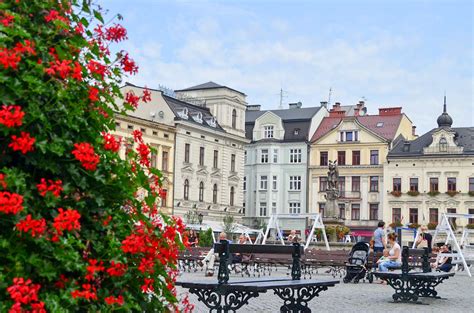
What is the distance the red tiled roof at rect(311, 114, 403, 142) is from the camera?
66562 mm

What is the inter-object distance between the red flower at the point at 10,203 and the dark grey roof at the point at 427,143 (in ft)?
201

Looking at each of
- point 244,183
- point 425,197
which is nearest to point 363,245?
point 425,197

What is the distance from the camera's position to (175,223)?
16.3 feet

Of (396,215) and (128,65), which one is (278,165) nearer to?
(396,215)

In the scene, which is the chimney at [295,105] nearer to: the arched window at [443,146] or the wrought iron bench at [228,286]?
the arched window at [443,146]

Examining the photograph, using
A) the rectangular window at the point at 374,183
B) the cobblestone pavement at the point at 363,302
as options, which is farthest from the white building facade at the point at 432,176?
the cobblestone pavement at the point at 363,302

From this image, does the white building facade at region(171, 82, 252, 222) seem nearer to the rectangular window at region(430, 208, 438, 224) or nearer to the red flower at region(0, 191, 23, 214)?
the rectangular window at region(430, 208, 438, 224)

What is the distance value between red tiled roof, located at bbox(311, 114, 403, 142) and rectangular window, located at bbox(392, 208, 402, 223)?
232 inches

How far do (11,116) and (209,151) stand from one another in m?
57.8

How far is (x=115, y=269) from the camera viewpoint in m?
4.19

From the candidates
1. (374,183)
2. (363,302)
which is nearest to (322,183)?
(374,183)

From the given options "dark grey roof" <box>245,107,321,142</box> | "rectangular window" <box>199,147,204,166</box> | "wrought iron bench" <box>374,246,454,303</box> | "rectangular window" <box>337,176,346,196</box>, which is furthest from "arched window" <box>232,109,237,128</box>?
"wrought iron bench" <box>374,246,454,303</box>

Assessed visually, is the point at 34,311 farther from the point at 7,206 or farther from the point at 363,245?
the point at 363,245

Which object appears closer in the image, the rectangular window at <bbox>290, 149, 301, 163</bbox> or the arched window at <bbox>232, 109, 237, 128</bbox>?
the arched window at <bbox>232, 109, 237, 128</bbox>
